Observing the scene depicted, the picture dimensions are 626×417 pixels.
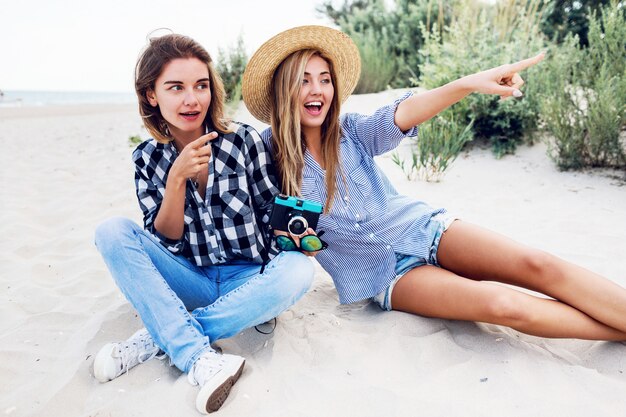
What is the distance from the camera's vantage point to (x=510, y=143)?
4.76 m

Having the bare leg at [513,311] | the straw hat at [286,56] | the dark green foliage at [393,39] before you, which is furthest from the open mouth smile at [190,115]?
the dark green foliage at [393,39]

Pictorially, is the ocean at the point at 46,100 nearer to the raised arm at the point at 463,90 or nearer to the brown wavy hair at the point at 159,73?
the brown wavy hair at the point at 159,73

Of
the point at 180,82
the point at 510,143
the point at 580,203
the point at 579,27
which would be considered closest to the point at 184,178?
the point at 180,82

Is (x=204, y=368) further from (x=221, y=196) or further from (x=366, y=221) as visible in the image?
(x=366, y=221)

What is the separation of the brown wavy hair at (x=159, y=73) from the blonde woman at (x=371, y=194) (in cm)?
21

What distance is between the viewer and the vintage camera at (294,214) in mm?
1995

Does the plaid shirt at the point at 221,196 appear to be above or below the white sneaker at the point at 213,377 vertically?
above

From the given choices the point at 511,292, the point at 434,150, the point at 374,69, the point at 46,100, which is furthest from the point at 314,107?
the point at 46,100

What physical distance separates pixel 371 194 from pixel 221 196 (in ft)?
2.29

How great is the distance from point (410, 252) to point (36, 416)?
1579 mm

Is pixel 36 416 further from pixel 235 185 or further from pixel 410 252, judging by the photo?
pixel 410 252

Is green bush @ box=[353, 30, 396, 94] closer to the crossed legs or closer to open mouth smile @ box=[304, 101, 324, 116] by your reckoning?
open mouth smile @ box=[304, 101, 324, 116]

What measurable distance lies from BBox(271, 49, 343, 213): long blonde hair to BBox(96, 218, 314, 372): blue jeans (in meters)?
0.37

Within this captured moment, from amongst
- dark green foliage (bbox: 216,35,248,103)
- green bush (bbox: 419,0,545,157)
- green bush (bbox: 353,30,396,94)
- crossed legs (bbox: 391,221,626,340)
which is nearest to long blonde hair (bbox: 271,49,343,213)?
crossed legs (bbox: 391,221,626,340)
